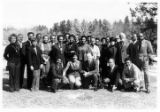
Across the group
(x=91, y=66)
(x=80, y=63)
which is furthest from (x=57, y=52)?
(x=91, y=66)

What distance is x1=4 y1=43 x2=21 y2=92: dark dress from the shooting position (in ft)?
21.9

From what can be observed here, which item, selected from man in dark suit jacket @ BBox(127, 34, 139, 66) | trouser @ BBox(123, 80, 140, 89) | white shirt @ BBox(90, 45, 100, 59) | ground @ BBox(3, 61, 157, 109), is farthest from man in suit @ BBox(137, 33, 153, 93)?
white shirt @ BBox(90, 45, 100, 59)

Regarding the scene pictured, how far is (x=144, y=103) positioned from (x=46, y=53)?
2898 mm

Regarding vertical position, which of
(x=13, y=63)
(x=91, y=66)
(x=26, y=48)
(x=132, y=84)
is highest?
(x=26, y=48)

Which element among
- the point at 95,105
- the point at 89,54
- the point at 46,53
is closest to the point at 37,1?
the point at 46,53

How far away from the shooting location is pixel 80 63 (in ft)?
23.9

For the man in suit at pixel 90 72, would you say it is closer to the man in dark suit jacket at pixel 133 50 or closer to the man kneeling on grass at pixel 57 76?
the man kneeling on grass at pixel 57 76

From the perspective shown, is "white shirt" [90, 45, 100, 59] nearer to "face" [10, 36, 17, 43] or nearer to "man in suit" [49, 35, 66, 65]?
"man in suit" [49, 35, 66, 65]

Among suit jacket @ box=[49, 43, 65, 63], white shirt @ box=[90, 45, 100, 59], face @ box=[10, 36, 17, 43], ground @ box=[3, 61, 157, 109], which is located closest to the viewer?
ground @ box=[3, 61, 157, 109]

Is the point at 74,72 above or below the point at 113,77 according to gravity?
above

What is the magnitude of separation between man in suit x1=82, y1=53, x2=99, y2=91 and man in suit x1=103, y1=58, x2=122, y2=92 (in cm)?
33

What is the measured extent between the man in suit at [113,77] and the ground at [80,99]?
0.91 feet

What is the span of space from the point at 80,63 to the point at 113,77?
3.28ft

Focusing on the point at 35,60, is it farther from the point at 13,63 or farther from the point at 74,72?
the point at 74,72
